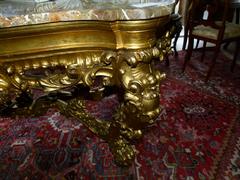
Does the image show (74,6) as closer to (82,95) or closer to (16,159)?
(82,95)

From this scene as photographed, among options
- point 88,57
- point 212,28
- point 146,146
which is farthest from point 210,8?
point 88,57

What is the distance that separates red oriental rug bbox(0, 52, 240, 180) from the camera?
1.14 meters

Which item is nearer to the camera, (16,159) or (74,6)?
(74,6)

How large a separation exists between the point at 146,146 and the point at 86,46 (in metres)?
0.90

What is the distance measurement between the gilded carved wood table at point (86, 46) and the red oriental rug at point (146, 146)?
0.66m

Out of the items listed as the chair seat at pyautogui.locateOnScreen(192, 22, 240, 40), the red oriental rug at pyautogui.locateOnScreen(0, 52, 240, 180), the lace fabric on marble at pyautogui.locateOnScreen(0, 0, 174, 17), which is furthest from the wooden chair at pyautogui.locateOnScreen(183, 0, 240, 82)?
the lace fabric on marble at pyautogui.locateOnScreen(0, 0, 174, 17)

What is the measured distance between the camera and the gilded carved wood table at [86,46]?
51 cm

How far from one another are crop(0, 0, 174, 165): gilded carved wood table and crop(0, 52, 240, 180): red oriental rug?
0.66 m

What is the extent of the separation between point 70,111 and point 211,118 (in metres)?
0.99

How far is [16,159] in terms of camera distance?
4.03 feet

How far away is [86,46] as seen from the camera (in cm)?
56

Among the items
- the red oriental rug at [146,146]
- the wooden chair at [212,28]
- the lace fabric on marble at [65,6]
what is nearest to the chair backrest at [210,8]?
the wooden chair at [212,28]

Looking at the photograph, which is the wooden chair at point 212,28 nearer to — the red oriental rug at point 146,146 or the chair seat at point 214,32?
the chair seat at point 214,32

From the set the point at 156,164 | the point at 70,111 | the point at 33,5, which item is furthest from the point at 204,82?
the point at 33,5
